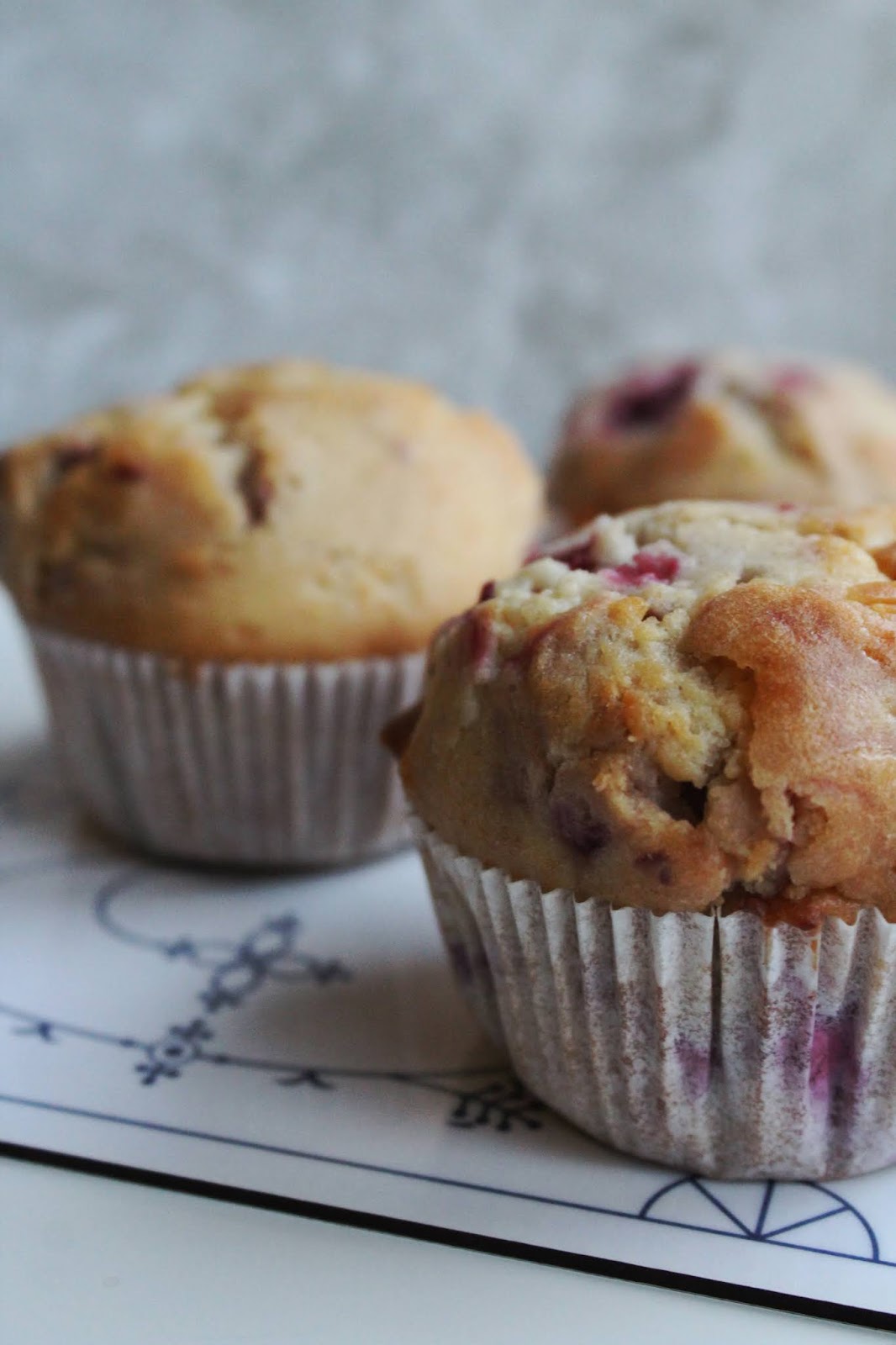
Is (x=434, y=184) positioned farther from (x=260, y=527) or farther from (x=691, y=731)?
(x=691, y=731)

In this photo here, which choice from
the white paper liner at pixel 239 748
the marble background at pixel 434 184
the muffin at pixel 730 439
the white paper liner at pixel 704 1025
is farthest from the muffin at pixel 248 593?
the marble background at pixel 434 184

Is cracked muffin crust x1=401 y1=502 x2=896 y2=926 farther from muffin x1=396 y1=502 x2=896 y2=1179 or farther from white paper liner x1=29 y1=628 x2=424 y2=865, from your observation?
white paper liner x1=29 y1=628 x2=424 y2=865

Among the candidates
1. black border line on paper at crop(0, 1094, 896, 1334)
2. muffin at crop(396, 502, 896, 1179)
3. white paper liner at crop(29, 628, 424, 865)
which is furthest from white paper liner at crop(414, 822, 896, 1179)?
white paper liner at crop(29, 628, 424, 865)

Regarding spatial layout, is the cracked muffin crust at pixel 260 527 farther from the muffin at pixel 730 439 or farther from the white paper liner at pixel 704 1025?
the white paper liner at pixel 704 1025

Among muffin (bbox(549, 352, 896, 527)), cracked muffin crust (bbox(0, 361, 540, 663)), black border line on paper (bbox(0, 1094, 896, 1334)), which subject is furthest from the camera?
A: muffin (bbox(549, 352, 896, 527))

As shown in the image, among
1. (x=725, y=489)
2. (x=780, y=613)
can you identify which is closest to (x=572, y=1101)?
(x=780, y=613)

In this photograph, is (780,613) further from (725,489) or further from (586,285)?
(586,285)

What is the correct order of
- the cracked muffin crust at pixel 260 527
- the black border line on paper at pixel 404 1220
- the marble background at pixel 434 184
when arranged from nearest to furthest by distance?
the black border line on paper at pixel 404 1220
the cracked muffin crust at pixel 260 527
the marble background at pixel 434 184
